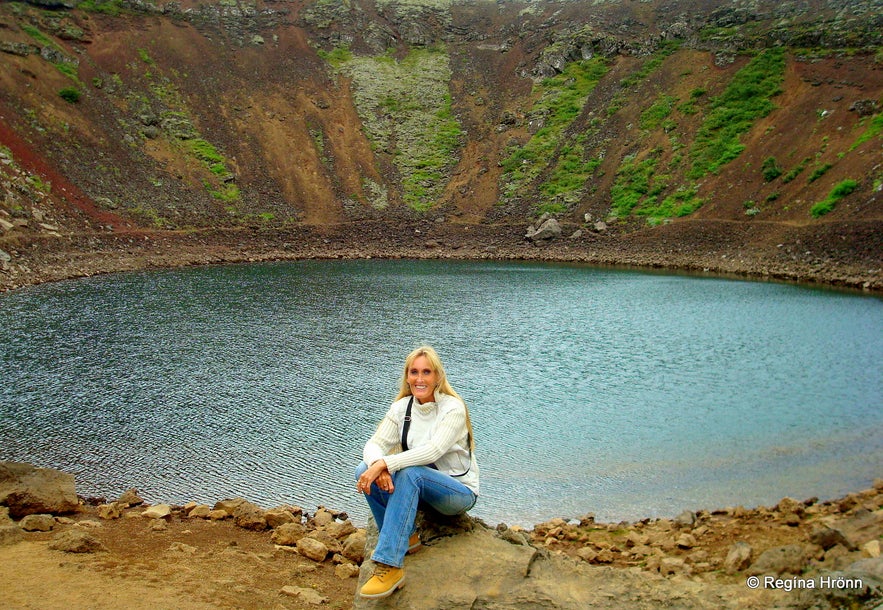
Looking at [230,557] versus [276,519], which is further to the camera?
[276,519]

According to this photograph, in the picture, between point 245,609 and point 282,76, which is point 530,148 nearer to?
point 282,76

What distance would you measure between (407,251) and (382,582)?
62.5 metres

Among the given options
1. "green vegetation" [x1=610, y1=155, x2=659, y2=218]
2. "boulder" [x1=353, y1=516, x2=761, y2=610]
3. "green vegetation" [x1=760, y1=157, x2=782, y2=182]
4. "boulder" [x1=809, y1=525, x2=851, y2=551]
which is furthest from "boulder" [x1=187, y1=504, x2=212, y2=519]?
"green vegetation" [x1=610, y1=155, x2=659, y2=218]

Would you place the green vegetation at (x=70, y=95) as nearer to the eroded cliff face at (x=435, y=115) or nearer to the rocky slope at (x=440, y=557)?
the eroded cliff face at (x=435, y=115)

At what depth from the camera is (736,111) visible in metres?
69.1

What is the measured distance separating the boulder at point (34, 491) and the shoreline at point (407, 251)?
119 feet

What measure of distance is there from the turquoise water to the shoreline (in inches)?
252

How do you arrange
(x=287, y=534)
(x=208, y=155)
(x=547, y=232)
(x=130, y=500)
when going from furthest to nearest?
(x=208, y=155) → (x=547, y=232) → (x=130, y=500) → (x=287, y=534)

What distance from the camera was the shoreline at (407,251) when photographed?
153 ft

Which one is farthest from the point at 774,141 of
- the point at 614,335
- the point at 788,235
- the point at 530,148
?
the point at 614,335

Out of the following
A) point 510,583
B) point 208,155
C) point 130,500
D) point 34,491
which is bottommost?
point 130,500

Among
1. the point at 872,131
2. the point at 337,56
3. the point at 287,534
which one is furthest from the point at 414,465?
the point at 337,56

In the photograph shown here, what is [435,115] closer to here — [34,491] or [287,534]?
[34,491]

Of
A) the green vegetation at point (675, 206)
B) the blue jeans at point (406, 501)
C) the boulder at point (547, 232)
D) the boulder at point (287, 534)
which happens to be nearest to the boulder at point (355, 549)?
the boulder at point (287, 534)
